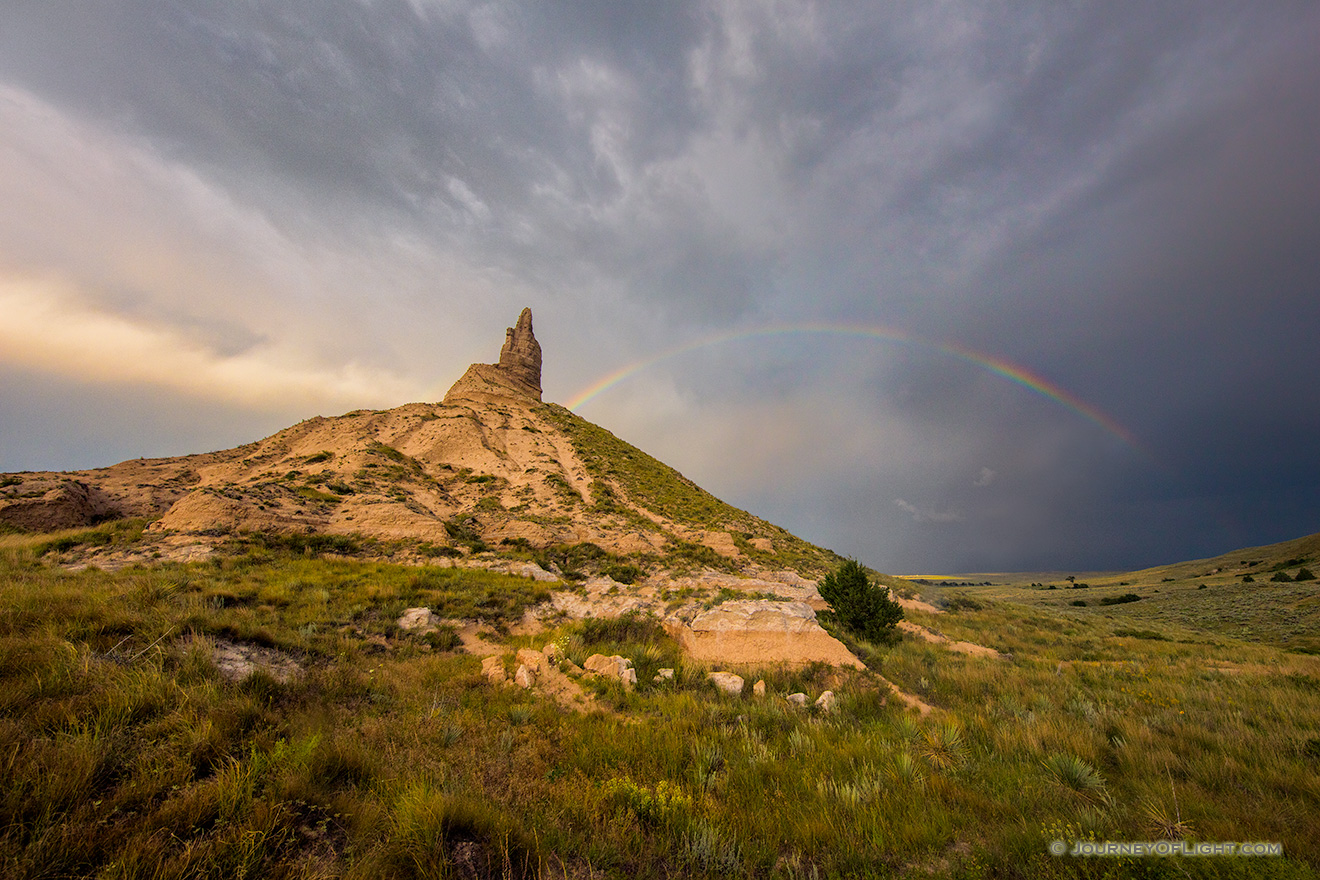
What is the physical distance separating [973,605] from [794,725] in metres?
28.4

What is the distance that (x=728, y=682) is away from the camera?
27.6 feet

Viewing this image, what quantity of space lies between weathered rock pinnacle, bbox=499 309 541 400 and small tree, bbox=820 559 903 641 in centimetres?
5502

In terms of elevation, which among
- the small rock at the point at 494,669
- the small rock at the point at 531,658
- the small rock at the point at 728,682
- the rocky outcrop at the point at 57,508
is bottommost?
the small rock at the point at 728,682

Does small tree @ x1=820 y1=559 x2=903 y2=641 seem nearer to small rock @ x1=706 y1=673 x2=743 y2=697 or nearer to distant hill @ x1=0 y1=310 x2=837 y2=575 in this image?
small rock @ x1=706 y1=673 x2=743 y2=697

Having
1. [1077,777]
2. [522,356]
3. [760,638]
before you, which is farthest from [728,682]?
[522,356]

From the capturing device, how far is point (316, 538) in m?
18.0

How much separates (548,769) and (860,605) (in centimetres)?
1251

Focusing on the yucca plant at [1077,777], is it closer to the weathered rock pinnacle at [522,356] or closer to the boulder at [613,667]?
the boulder at [613,667]

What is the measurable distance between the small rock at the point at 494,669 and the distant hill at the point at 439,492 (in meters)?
12.8

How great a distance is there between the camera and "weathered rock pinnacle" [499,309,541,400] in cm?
6141

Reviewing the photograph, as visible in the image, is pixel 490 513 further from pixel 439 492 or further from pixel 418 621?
pixel 418 621

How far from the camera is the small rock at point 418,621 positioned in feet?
32.7

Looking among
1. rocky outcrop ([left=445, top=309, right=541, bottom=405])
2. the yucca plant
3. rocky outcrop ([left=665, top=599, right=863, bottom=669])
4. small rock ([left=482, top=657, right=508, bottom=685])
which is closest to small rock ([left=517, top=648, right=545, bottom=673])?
small rock ([left=482, top=657, right=508, bottom=685])

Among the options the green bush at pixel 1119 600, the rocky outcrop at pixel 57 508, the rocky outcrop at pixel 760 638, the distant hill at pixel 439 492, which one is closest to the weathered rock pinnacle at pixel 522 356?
the distant hill at pixel 439 492
